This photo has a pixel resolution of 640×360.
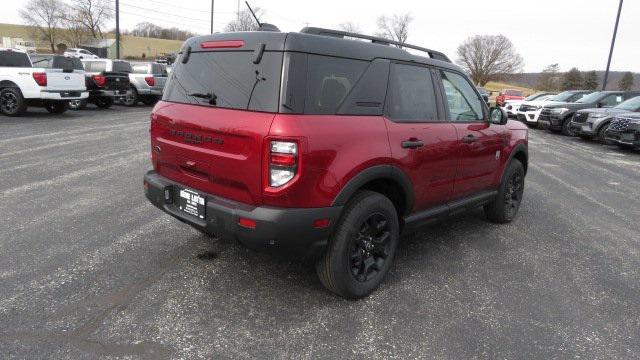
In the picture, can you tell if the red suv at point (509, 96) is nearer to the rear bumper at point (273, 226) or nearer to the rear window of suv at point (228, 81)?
the rear window of suv at point (228, 81)

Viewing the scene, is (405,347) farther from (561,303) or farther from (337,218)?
(561,303)

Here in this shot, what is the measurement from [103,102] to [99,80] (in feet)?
3.84

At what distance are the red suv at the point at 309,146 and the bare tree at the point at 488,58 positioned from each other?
7178 centimetres

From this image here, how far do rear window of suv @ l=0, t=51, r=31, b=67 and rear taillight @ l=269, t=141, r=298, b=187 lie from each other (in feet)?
41.6

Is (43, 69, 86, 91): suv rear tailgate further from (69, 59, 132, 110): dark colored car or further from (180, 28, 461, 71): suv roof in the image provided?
(180, 28, 461, 71): suv roof

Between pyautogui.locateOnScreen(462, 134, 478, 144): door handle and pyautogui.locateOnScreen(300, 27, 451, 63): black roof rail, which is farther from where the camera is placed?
pyautogui.locateOnScreen(462, 134, 478, 144): door handle

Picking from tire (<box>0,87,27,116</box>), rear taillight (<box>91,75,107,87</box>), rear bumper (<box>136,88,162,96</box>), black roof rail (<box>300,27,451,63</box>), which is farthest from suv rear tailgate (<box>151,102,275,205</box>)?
rear bumper (<box>136,88,162,96</box>)

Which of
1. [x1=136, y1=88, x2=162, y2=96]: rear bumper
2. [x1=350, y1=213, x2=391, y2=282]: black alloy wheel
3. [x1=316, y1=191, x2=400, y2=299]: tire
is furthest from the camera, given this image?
[x1=136, y1=88, x2=162, y2=96]: rear bumper

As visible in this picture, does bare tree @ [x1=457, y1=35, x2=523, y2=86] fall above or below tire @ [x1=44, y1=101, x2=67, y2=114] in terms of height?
above

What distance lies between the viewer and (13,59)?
1206 cm

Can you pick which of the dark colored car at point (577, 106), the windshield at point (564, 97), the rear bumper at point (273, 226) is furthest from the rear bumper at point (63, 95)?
the windshield at point (564, 97)

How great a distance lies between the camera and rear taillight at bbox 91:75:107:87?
623 inches

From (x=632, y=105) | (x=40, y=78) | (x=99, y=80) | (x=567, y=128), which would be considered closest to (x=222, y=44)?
(x=40, y=78)

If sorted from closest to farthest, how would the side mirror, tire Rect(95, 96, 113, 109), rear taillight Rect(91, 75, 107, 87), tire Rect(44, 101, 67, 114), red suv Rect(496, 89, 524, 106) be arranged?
the side mirror, tire Rect(44, 101, 67, 114), rear taillight Rect(91, 75, 107, 87), tire Rect(95, 96, 113, 109), red suv Rect(496, 89, 524, 106)
